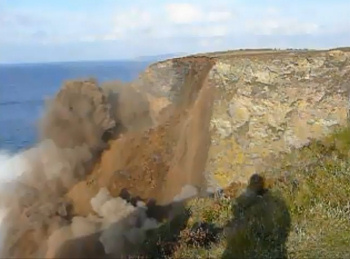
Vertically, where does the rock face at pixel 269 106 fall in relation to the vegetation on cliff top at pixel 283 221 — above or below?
above

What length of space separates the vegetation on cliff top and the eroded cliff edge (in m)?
1.53

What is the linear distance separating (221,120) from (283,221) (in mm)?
4945

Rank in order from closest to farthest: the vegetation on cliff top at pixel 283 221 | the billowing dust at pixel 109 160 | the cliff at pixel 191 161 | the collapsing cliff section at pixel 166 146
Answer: the vegetation on cliff top at pixel 283 221 < the cliff at pixel 191 161 < the billowing dust at pixel 109 160 < the collapsing cliff section at pixel 166 146

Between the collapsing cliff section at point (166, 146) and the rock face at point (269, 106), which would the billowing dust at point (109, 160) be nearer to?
the collapsing cliff section at point (166, 146)

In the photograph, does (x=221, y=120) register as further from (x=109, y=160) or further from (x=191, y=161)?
(x=109, y=160)

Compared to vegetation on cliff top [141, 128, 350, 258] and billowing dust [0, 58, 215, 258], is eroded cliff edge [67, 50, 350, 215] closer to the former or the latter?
billowing dust [0, 58, 215, 258]

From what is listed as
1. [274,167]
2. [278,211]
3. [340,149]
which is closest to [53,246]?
[278,211]

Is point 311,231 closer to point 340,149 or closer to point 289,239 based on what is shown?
point 289,239

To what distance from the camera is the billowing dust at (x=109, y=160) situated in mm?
10766

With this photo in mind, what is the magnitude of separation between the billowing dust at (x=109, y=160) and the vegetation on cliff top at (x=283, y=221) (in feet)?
4.63

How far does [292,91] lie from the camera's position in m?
11.8

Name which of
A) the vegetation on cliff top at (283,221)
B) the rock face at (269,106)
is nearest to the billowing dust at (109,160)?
the rock face at (269,106)

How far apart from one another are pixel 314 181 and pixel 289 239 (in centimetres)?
206

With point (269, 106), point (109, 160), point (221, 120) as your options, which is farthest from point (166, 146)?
point (269, 106)
